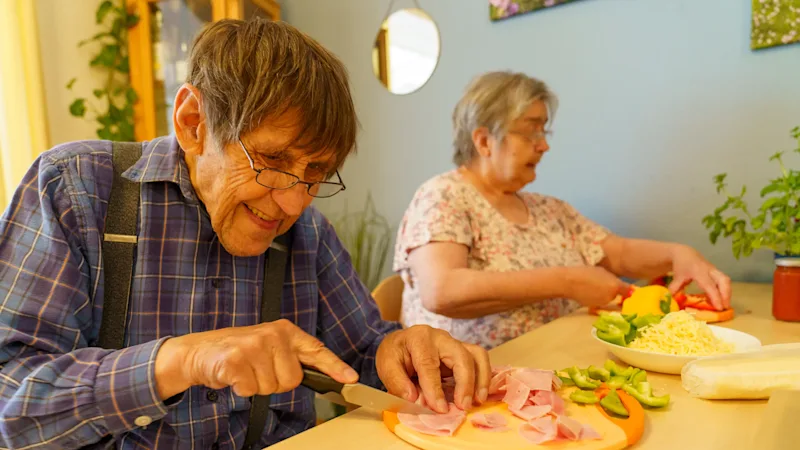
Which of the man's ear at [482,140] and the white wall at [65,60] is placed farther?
the white wall at [65,60]

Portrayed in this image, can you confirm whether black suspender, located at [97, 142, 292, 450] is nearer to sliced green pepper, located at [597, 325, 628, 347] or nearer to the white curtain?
sliced green pepper, located at [597, 325, 628, 347]

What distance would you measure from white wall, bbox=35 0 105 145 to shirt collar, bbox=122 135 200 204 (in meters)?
1.86

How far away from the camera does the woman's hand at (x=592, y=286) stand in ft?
4.94

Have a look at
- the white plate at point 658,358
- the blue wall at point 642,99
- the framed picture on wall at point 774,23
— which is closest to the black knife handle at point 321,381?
the white plate at point 658,358

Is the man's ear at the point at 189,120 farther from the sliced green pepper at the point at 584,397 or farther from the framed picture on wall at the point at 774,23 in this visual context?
the framed picture on wall at the point at 774,23

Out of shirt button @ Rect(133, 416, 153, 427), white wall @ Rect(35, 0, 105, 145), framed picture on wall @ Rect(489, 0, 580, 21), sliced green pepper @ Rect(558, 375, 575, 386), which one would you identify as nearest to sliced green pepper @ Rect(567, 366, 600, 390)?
sliced green pepper @ Rect(558, 375, 575, 386)

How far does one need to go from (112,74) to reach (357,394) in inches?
104

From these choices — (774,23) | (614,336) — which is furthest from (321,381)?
(774,23)

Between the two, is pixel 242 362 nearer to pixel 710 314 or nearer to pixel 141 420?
pixel 141 420

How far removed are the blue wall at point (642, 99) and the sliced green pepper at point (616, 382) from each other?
135 cm

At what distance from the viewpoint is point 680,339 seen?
110 centimetres

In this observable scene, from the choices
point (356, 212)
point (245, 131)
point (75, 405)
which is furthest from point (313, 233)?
point (356, 212)

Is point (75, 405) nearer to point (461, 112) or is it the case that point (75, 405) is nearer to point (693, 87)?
point (461, 112)

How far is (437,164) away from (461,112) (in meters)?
0.71
